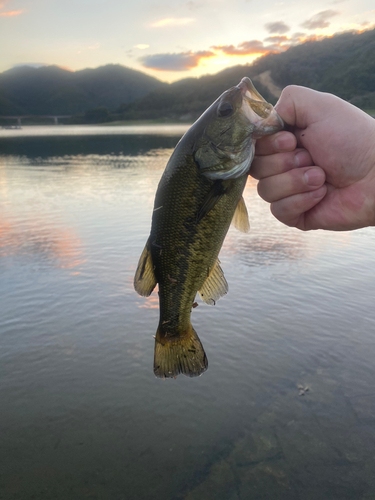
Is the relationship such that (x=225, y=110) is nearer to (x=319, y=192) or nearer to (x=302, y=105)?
(x=302, y=105)

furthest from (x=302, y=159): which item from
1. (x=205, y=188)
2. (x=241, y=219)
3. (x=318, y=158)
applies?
(x=205, y=188)

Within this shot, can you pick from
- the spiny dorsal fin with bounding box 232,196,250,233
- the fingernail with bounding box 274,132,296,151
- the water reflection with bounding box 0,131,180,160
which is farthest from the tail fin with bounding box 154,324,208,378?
the water reflection with bounding box 0,131,180,160

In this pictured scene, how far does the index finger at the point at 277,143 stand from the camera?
363 centimetres

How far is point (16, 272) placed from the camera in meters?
12.6

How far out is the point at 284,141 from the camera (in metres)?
3.64

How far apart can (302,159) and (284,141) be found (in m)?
0.34

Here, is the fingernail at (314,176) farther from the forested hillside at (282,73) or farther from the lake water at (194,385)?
the forested hillside at (282,73)

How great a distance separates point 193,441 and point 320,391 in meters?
2.58

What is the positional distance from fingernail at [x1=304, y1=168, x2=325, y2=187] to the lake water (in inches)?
169

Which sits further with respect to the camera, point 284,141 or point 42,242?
point 42,242

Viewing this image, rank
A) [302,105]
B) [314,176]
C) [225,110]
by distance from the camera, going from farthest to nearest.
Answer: [314,176] → [302,105] → [225,110]

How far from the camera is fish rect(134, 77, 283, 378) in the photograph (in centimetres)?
313

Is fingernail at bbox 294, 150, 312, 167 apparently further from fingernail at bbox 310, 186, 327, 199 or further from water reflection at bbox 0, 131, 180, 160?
water reflection at bbox 0, 131, 180, 160

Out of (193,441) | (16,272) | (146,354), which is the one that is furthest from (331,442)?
(16,272)
